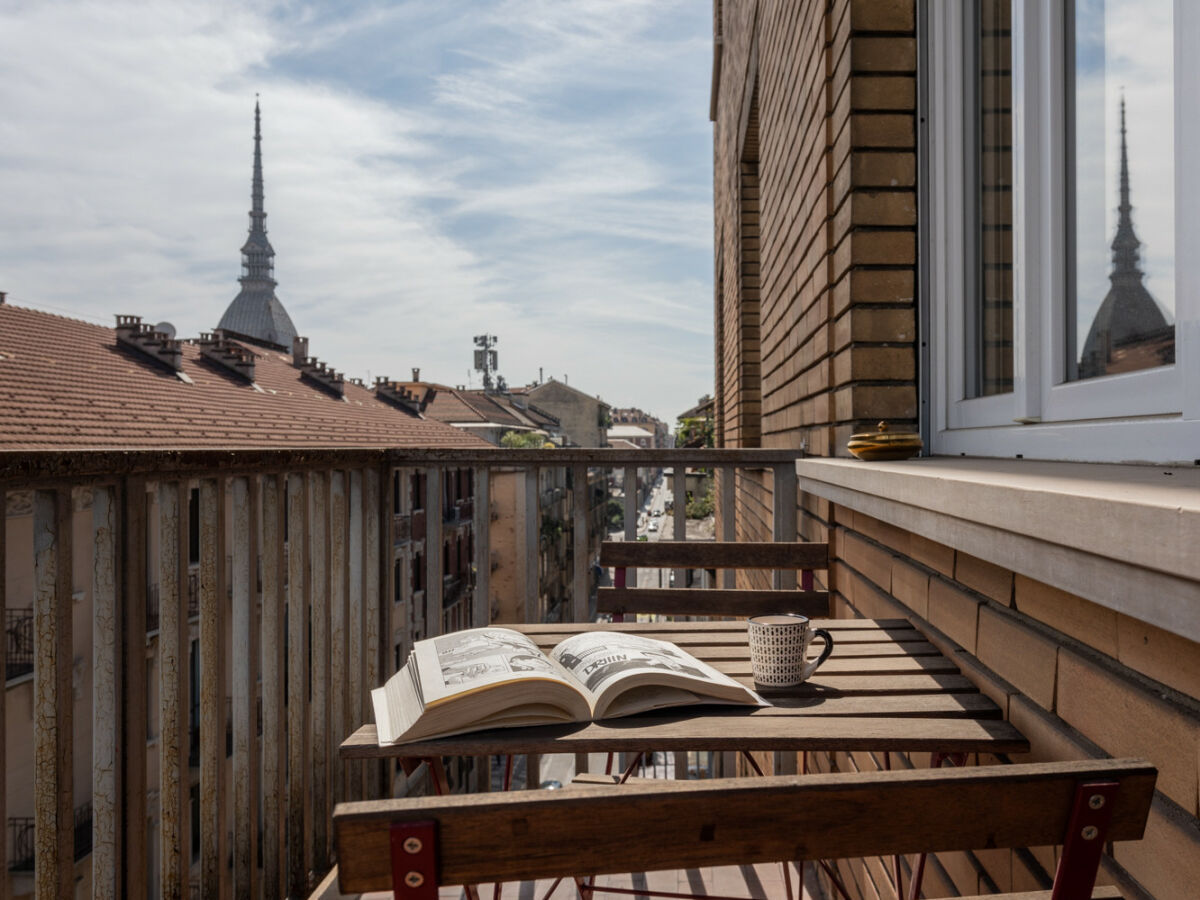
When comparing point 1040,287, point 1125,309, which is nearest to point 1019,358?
point 1040,287

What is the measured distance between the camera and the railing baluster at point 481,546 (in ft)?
9.70

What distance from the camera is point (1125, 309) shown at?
124cm

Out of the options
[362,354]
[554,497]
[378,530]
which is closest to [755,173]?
[378,530]

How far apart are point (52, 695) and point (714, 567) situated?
1612mm

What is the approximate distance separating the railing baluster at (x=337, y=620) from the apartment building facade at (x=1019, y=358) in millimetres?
1446

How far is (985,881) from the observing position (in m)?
1.22

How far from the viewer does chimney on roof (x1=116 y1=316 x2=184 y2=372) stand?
653 inches

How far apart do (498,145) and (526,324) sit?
5316cm

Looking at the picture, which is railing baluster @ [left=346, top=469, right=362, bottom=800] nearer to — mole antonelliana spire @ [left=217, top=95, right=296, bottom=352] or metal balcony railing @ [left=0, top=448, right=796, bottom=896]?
metal balcony railing @ [left=0, top=448, right=796, bottom=896]

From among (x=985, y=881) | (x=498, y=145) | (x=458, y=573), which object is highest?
(x=498, y=145)

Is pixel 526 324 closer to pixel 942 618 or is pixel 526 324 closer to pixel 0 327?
pixel 0 327

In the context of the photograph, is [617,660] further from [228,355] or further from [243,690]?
[228,355]

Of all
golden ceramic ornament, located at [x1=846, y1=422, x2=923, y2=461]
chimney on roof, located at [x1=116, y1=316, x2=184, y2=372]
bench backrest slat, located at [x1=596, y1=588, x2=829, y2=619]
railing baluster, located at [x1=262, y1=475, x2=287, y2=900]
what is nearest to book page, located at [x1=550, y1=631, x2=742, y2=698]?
bench backrest slat, located at [x1=596, y1=588, x2=829, y2=619]

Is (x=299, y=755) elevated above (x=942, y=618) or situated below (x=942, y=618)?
below
